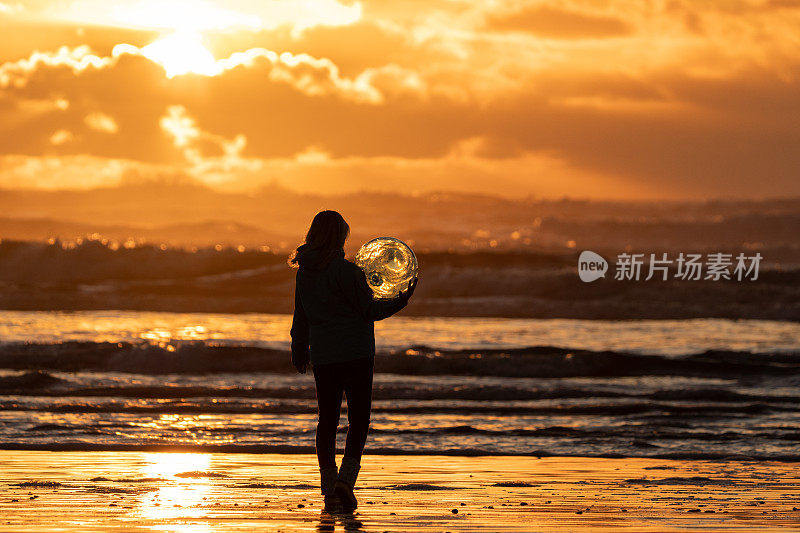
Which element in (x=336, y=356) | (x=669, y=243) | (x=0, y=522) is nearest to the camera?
(x=0, y=522)

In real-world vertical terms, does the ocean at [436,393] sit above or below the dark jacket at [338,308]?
below

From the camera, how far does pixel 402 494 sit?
7.26 m

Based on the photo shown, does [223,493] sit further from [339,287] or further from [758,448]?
[758,448]

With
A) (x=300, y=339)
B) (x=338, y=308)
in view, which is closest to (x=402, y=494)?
(x=300, y=339)

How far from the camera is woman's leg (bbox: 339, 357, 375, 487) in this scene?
22.6ft

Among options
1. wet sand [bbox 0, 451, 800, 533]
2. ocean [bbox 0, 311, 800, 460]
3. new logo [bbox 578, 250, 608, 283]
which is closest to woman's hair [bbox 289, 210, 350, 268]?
wet sand [bbox 0, 451, 800, 533]

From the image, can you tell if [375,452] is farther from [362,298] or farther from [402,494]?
[362,298]

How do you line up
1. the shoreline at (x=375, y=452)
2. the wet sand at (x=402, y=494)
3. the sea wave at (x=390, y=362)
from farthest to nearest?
the sea wave at (x=390, y=362)
the shoreline at (x=375, y=452)
the wet sand at (x=402, y=494)

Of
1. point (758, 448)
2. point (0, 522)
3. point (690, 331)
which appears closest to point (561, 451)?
point (758, 448)

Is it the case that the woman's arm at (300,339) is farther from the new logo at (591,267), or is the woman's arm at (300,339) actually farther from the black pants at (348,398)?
the new logo at (591,267)

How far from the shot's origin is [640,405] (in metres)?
13.3

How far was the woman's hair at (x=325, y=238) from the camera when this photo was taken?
6.86 m

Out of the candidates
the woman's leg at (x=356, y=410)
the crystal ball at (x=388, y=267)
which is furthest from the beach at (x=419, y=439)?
the crystal ball at (x=388, y=267)

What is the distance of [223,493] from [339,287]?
1.47 meters
